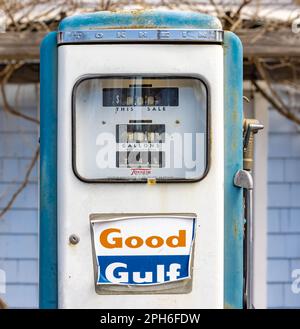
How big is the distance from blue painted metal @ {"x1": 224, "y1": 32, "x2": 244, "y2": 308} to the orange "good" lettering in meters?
0.26

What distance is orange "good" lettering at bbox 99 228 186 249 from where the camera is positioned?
380 centimetres

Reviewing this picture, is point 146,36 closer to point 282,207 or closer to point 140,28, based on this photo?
point 140,28

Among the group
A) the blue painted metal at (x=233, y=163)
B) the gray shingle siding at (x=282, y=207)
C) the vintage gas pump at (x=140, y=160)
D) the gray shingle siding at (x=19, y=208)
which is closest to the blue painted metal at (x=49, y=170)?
the vintage gas pump at (x=140, y=160)

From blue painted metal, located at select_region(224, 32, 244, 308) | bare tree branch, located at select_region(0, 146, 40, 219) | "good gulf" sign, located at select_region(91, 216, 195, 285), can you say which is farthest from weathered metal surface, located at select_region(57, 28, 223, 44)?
bare tree branch, located at select_region(0, 146, 40, 219)

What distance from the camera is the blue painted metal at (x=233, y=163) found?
3.91 metres

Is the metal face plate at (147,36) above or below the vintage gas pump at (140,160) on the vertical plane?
above

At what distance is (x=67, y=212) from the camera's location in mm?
3857

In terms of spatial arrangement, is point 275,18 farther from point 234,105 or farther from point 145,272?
point 145,272

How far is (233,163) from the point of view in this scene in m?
3.93

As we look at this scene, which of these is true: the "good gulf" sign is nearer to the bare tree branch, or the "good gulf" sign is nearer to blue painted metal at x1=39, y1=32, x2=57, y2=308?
blue painted metal at x1=39, y1=32, x2=57, y2=308

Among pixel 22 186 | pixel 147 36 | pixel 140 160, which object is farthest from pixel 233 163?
pixel 22 186

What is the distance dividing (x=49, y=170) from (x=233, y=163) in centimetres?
83

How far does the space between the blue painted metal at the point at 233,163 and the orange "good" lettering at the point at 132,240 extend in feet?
0.87

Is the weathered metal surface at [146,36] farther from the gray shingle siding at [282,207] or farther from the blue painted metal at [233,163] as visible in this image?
the gray shingle siding at [282,207]
